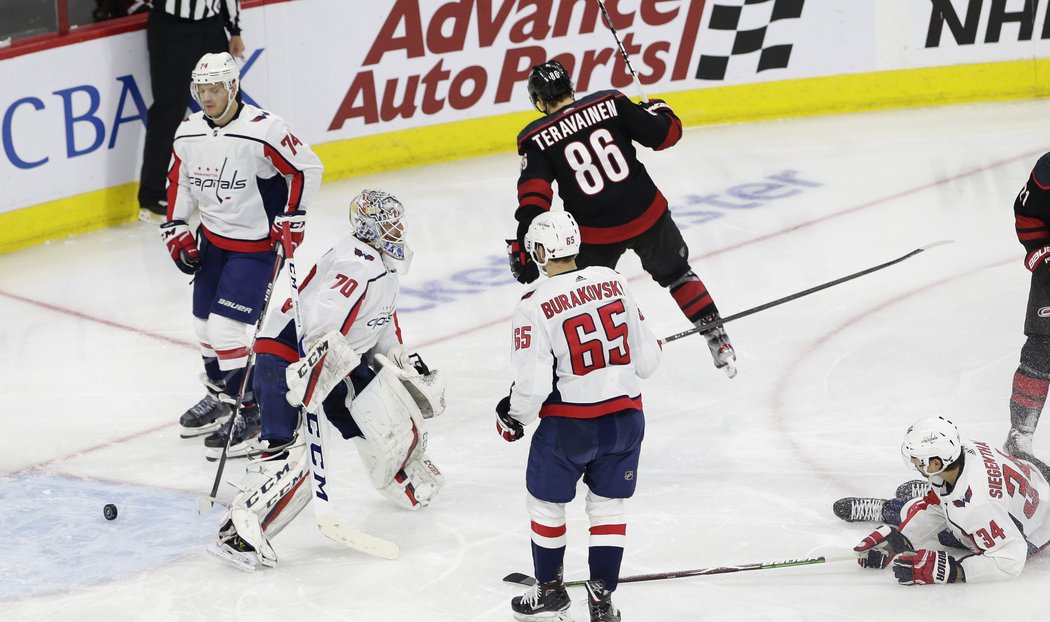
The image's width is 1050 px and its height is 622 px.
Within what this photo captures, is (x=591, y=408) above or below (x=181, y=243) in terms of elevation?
above

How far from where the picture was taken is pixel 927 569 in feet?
13.0

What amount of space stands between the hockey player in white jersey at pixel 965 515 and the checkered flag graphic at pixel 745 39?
5205 mm

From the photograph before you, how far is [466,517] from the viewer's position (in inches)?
181

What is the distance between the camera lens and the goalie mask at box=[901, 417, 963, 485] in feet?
12.6

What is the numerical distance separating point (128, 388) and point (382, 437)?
1691 millimetres

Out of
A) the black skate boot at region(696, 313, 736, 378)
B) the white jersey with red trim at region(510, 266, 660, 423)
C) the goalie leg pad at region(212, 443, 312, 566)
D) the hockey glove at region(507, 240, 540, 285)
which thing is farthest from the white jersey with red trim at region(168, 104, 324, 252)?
the white jersey with red trim at region(510, 266, 660, 423)

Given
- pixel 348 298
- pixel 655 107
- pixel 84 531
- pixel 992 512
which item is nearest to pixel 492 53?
pixel 655 107

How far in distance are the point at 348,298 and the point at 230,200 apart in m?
1.04

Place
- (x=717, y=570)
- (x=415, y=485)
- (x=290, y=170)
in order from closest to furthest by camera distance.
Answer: (x=717, y=570)
(x=415, y=485)
(x=290, y=170)

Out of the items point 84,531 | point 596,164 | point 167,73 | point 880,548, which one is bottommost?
point 167,73

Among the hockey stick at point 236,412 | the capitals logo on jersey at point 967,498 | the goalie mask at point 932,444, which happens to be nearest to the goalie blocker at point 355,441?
the hockey stick at point 236,412

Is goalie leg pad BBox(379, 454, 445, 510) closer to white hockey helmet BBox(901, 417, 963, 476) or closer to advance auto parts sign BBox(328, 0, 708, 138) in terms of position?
white hockey helmet BBox(901, 417, 963, 476)

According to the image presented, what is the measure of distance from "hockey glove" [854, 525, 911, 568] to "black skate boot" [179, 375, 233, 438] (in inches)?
91.7

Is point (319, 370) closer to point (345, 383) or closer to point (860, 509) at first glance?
point (345, 383)
